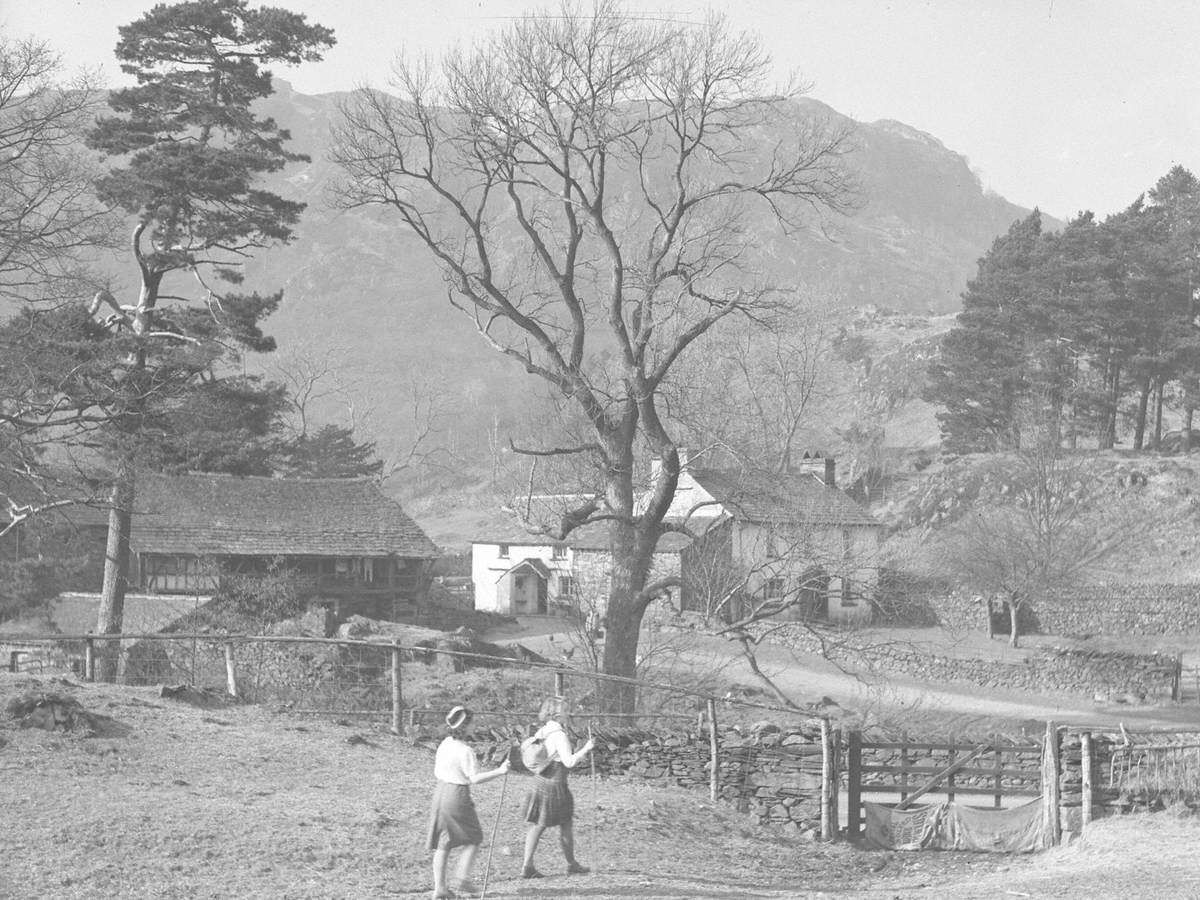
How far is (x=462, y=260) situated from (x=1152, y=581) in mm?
38011

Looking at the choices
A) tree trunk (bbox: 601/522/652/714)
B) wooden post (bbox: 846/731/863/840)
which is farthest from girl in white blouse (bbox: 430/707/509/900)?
tree trunk (bbox: 601/522/652/714)

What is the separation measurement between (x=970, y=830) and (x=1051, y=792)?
1130mm

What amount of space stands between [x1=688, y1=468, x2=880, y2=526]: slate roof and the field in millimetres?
27367

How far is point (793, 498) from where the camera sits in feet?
169

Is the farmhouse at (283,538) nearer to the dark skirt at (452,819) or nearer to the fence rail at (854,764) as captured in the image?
the fence rail at (854,764)

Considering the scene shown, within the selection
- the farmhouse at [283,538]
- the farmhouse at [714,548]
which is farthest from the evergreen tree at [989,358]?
the farmhouse at [283,538]


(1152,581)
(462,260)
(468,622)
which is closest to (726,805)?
(462,260)

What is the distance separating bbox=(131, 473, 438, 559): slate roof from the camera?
148 ft

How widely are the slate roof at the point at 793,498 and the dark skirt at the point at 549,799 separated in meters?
31.3

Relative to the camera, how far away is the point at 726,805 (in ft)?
57.8

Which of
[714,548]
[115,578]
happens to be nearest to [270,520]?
[714,548]

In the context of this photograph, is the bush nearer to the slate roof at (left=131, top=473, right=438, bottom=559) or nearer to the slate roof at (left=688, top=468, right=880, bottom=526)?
the slate roof at (left=131, top=473, right=438, bottom=559)

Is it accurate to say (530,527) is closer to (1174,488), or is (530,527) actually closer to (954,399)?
(1174,488)

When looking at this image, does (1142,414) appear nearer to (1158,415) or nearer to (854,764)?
(1158,415)
